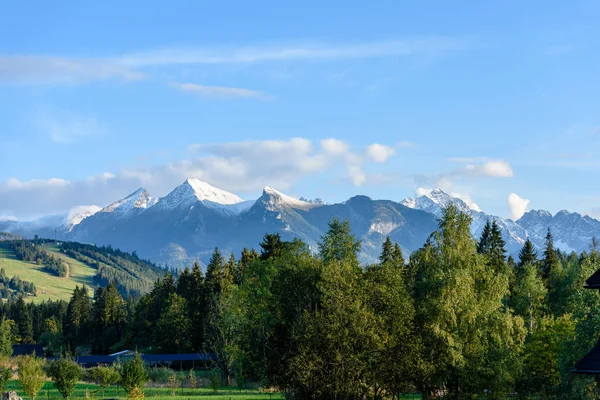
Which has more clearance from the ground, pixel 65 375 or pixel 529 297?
pixel 529 297

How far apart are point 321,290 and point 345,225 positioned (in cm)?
2204

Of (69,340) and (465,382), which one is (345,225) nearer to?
(465,382)

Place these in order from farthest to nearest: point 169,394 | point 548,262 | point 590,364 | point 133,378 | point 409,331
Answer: point 548,262, point 169,394, point 133,378, point 409,331, point 590,364

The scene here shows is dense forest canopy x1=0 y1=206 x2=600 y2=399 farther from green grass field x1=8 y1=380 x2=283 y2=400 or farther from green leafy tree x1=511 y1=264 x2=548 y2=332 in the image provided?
green leafy tree x1=511 y1=264 x2=548 y2=332

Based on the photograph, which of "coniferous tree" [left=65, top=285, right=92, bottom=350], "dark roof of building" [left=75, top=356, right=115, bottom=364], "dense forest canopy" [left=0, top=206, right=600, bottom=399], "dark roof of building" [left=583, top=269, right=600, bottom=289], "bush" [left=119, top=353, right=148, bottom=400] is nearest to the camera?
"dark roof of building" [left=583, top=269, right=600, bottom=289]

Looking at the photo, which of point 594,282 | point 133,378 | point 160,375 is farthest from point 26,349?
Result: point 594,282

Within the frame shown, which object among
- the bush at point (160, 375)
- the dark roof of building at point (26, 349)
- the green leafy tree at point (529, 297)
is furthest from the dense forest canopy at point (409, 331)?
the dark roof of building at point (26, 349)

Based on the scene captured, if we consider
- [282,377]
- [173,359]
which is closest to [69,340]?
[173,359]

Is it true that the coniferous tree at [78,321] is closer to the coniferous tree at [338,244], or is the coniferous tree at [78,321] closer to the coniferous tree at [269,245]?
the coniferous tree at [269,245]

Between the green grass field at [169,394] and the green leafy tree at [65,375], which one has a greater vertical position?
the green leafy tree at [65,375]

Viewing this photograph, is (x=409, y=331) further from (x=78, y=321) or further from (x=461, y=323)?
(x=78, y=321)

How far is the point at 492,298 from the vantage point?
65938 mm

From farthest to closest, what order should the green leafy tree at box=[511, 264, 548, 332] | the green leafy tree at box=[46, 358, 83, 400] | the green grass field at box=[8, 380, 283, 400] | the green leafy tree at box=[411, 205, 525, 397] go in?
the green leafy tree at box=[511, 264, 548, 332], the green grass field at box=[8, 380, 283, 400], the green leafy tree at box=[46, 358, 83, 400], the green leafy tree at box=[411, 205, 525, 397]

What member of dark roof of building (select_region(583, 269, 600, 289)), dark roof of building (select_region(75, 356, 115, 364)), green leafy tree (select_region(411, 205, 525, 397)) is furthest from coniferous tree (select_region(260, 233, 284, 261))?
dark roof of building (select_region(583, 269, 600, 289))
